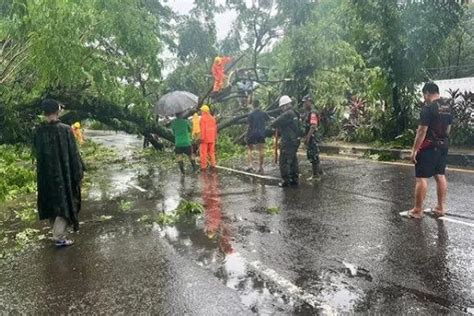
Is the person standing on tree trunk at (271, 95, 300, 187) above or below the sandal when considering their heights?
above

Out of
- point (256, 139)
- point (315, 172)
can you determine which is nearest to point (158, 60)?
point (256, 139)

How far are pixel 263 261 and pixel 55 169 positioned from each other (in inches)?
114

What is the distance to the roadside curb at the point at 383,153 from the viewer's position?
1110 cm

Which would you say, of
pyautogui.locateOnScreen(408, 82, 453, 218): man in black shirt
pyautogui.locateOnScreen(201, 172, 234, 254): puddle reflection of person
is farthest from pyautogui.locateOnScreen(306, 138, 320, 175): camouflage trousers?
pyautogui.locateOnScreen(408, 82, 453, 218): man in black shirt

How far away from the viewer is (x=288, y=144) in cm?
970

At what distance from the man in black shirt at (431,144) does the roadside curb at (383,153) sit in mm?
5035

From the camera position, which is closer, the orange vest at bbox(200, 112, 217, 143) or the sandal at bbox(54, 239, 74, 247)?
the sandal at bbox(54, 239, 74, 247)

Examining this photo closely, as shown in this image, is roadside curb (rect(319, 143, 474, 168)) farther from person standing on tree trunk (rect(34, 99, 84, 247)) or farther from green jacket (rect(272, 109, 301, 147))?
person standing on tree trunk (rect(34, 99, 84, 247))

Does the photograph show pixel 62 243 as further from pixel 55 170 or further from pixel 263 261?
pixel 263 261

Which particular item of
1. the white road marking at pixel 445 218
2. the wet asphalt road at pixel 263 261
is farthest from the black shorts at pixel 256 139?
the white road marking at pixel 445 218

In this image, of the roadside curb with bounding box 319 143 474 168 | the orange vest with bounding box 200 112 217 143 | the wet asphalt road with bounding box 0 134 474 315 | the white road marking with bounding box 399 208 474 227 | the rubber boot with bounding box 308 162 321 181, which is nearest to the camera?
the wet asphalt road with bounding box 0 134 474 315

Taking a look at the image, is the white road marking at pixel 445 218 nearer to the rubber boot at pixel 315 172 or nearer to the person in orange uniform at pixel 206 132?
the rubber boot at pixel 315 172

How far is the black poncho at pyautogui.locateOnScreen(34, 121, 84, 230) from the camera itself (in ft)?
19.7

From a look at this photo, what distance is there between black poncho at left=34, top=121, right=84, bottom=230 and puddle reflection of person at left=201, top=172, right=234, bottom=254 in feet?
6.08
